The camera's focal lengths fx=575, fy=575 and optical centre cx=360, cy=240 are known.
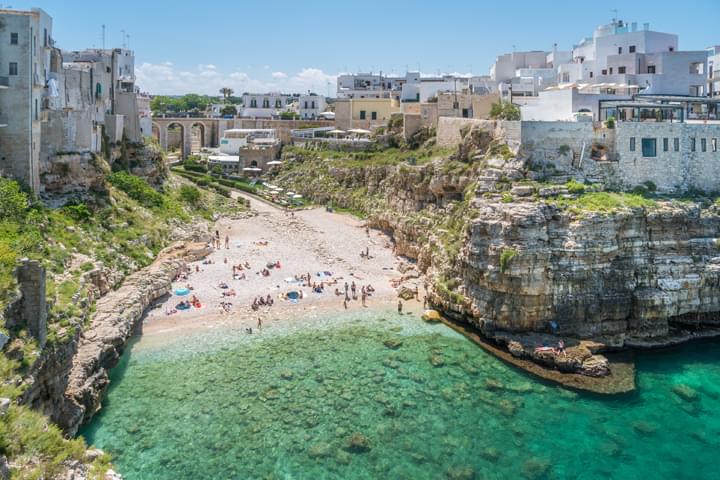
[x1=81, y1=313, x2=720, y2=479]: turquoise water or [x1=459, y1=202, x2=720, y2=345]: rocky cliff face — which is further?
[x1=459, y1=202, x2=720, y2=345]: rocky cliff face

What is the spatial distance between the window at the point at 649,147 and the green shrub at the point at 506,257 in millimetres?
11393

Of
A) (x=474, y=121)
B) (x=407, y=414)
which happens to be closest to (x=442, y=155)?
(x=474, y=121)

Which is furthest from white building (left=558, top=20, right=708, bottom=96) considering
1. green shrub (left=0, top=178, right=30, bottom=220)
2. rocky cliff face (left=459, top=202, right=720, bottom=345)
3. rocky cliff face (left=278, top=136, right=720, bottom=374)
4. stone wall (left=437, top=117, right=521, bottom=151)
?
green shrub (left=0, top=178, right=30, bottom=220)

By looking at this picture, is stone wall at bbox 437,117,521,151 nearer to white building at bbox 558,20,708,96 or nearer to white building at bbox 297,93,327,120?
white building at bbox 558,20,708,96

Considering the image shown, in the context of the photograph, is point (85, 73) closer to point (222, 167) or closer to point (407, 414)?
point (222, 167)

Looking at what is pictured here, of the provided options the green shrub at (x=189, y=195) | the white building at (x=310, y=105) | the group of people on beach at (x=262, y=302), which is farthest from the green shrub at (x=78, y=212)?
the white building at (x=310, y=105)

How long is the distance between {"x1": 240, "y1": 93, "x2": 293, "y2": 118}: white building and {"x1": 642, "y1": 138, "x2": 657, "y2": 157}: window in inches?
2121

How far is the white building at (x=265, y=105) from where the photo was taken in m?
76.4

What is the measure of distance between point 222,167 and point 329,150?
12.3 metres

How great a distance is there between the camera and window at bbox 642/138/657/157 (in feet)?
102

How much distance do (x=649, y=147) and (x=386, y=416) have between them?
69.9 feet

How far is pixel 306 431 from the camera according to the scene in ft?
64.3

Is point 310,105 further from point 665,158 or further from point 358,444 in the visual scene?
point 358,444

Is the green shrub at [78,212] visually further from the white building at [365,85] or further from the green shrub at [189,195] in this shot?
the white building at [365,85]
